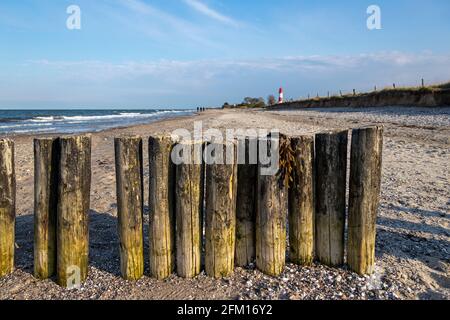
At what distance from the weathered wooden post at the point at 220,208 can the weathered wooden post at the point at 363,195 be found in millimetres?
1137

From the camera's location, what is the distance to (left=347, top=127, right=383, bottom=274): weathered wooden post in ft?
10.5

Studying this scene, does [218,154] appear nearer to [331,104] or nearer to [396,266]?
[396,266]

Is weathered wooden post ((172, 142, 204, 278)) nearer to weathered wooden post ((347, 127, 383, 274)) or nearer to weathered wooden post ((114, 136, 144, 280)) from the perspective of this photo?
weathered wooden post ((114, 136, 144, 280))

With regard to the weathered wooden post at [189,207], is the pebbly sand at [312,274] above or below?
below

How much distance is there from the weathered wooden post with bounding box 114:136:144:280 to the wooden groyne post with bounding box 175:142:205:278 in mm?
373

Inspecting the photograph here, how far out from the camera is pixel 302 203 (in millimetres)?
3404

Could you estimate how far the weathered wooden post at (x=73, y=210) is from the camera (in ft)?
10.6

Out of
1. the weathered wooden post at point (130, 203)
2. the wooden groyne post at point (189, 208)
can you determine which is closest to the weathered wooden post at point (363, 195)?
the wooden groyne post at point (189, 208)

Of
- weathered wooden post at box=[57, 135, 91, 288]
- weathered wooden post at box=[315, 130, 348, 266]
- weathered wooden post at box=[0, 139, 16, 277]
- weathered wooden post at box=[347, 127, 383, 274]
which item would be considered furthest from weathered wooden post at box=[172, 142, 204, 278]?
weathered wooden post at box=[0, 139, 16, 277]

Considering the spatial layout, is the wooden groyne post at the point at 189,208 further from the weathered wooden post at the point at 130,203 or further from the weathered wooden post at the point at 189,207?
the weathered wooden post at the point at 130,203

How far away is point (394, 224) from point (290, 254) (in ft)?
6.32

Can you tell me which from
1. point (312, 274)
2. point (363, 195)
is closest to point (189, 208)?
point (312, 274)

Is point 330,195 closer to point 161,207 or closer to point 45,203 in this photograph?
point 161,207

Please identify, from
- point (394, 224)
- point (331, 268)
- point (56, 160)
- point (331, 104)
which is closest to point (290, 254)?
point (331, 268)
